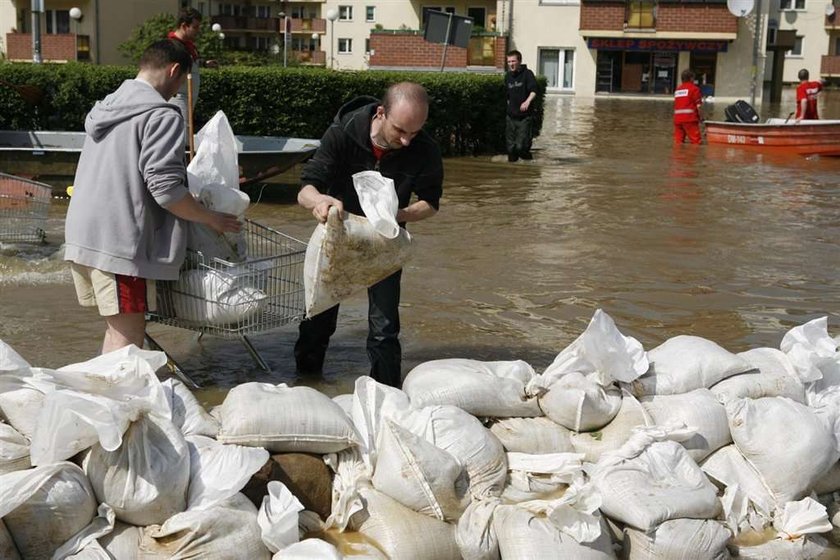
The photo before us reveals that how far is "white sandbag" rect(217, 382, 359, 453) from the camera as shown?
12.3ft

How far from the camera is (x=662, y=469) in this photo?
12.7ft

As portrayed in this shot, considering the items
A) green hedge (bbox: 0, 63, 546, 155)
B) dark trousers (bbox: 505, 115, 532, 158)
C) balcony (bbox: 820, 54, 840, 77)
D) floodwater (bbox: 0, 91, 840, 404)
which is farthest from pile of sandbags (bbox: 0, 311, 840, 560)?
balcony (bbox: 820, 54, 840, 77)

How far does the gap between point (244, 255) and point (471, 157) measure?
1342 centimetres

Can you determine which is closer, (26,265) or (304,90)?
(26,265)

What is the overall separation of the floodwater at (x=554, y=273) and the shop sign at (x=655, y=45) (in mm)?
30931

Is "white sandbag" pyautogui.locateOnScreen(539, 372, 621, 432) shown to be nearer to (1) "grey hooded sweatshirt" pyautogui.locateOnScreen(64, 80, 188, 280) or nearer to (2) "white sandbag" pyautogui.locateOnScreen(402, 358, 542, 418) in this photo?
(2) "white sandbag" pyautogui.locateOnScreen(402, 358, 542, 418)

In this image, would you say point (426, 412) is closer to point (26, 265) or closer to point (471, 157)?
point (26, 265)

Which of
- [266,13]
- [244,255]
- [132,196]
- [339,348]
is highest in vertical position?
[266,13]

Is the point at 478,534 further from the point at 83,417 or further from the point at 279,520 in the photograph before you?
the point at 83,417

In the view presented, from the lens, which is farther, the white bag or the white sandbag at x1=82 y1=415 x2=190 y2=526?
the white bag

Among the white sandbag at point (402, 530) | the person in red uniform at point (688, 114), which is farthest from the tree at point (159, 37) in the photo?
the white sandbag at point (402, 530)

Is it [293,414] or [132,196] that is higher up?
[132,196]

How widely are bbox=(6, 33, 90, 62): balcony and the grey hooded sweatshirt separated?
37689 mm

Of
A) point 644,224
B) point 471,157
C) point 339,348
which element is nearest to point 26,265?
point 339,348
